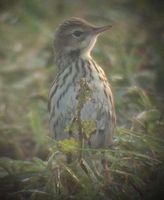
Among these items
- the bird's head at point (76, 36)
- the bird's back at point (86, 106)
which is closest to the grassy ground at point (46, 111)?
the bird's back at point (86, 106)

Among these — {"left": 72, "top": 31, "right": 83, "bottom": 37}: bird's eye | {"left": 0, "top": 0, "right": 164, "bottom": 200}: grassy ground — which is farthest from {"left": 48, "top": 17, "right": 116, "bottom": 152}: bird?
{"left": 72, "top": 31, "right": 83, "bottom": 37}: bird's eye

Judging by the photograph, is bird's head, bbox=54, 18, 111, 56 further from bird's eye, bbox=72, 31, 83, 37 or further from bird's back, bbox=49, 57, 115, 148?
bird's back, bbox=49, 57, 115, 148

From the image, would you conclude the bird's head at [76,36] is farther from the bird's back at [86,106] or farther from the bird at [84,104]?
the bird's back at [86,106]

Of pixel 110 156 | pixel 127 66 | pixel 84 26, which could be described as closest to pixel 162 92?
pixel 127 66

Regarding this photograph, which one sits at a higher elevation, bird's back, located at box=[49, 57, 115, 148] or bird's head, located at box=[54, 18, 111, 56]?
bird's head, located at box=[54, 18, 111, 56]

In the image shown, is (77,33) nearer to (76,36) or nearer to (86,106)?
(76,36)

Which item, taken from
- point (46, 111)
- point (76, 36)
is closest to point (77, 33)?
point (76, 36)
